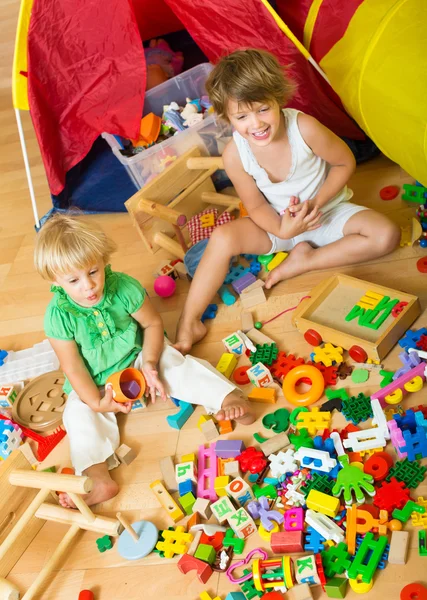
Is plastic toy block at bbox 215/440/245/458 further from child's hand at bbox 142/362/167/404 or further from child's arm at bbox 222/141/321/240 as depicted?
child's arm at bbox 222/141/321/240

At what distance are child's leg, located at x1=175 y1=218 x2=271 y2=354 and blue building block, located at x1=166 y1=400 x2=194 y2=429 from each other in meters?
0.17

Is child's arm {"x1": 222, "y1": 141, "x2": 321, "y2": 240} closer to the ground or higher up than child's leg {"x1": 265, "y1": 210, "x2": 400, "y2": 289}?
higher up

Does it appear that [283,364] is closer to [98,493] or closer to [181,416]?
[181,416]

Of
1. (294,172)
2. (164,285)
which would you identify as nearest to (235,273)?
(164,285)

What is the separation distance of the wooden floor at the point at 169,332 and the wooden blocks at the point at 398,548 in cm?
1

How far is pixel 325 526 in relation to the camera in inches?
40.3

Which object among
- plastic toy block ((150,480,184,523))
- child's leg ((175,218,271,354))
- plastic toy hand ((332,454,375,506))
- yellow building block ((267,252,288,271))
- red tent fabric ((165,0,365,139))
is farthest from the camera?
red tent fabric ((165,0,365,139))

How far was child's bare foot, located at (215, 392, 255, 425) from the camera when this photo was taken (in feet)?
4.08

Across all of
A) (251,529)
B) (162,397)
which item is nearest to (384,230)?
(162,397)

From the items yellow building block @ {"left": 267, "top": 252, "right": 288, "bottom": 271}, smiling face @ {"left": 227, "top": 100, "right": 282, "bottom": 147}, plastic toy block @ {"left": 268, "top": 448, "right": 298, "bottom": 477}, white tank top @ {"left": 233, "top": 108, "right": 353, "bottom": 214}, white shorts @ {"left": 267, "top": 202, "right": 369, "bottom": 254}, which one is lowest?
plastic toy block @ {"left": 268, "top": 448, "right": 298, "bottom": 477}

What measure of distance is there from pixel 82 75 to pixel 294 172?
2.63 feet

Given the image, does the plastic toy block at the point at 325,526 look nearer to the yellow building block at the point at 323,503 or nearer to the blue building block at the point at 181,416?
the yellow building block at the point at 323,503

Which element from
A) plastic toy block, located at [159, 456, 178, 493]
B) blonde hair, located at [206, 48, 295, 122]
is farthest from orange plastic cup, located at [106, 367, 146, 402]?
blonde hair, located at [206, 48, 295, 122]

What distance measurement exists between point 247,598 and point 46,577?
0.37 meters
